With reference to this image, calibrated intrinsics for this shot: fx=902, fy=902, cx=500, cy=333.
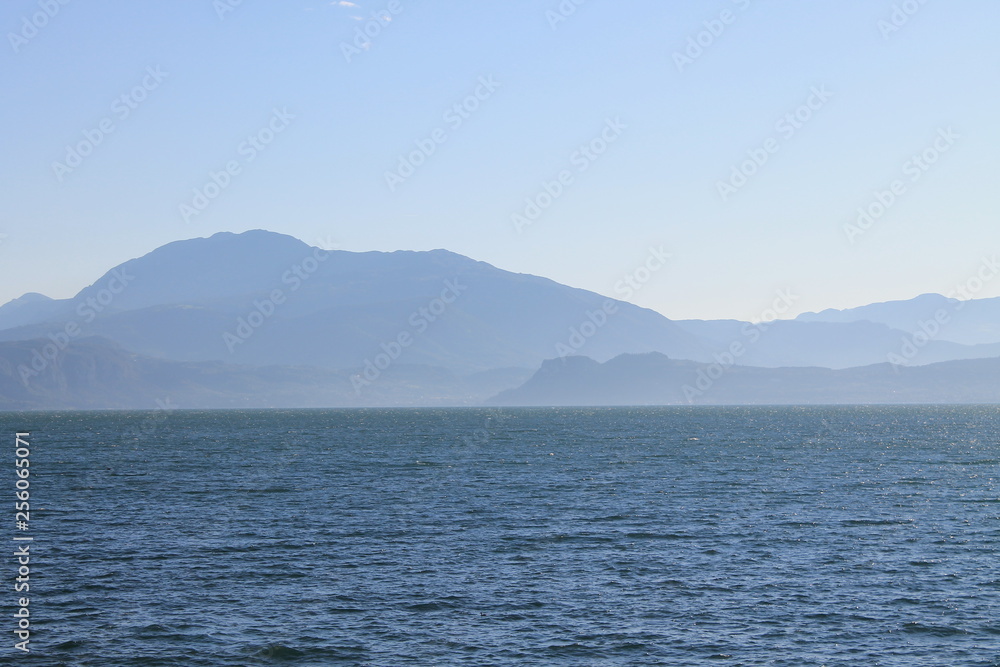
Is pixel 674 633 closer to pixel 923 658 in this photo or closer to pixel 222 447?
pixel 923 658

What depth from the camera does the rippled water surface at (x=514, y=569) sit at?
3638 cm

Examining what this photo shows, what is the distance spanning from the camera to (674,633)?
37.9 meters

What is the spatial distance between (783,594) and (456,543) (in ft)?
68.7

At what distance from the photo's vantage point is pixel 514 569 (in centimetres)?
4956

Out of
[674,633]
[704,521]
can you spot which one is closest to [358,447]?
[704,521]

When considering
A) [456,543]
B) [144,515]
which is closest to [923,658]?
[456,543]

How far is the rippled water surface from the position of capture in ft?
119

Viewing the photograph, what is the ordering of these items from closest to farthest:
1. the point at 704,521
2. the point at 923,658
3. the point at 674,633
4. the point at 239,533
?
the point at 923,658 < the point at 674,633 < the point at 239,533 < the point at 704,521

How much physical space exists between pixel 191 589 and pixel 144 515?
26.7 m

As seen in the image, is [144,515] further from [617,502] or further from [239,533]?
[617,502]

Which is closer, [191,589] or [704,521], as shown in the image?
[191,589]

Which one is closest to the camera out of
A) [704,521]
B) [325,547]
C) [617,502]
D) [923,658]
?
[923,658]

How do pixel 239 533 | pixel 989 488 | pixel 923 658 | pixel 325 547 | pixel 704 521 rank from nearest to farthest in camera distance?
pixel 923 658, pixel 325 547, pixel 239 533, pixel 704 521, pixel 989 488

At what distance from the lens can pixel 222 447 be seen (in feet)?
521
